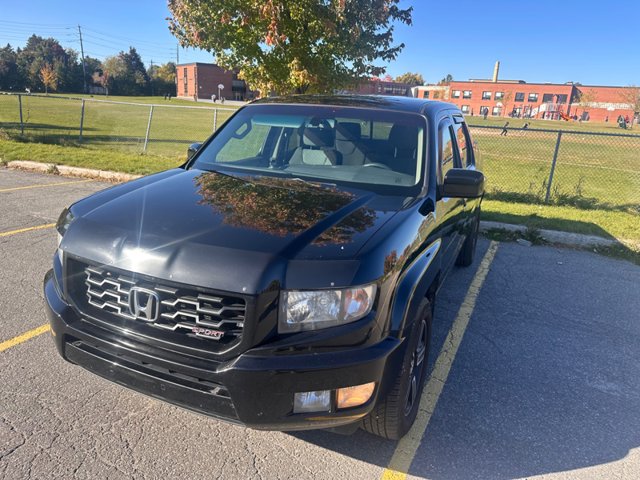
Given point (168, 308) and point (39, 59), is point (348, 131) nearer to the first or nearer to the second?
point (168, 308)

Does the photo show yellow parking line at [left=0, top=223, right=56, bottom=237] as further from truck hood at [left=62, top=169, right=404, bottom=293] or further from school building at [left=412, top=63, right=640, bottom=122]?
school building at [left=412, top=63, right=640, bottom=122]

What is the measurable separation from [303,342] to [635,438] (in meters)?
2.24

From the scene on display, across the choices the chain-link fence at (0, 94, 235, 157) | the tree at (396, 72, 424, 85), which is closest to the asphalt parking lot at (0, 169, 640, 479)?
the chain-link fence at (0, 94, 235, 157)

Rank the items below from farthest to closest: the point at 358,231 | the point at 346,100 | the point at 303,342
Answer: the point at 346,100, the point at 358,231, the point at 303,342

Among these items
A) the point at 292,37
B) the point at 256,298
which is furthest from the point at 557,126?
the point at 256,298

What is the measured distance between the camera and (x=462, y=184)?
323 cm

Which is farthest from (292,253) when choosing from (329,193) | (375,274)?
(329,193)

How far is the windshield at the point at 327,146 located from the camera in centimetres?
347

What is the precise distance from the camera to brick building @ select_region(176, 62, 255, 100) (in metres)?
92.1

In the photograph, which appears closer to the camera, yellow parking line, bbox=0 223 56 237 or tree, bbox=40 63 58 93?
yellow parking line, bbox=0 223 56 237

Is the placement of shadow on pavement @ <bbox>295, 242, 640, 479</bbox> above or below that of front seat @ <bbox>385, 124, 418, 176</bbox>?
below

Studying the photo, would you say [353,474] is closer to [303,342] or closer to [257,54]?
[303,342]

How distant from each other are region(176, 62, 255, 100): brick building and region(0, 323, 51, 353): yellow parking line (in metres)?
91.0

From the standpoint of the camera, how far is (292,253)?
2.21 meters
